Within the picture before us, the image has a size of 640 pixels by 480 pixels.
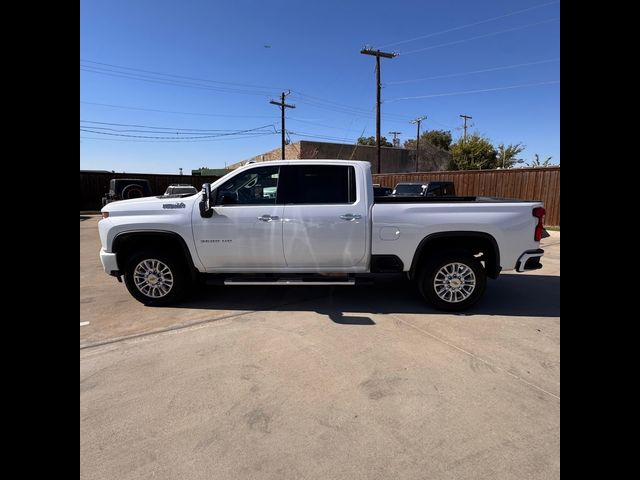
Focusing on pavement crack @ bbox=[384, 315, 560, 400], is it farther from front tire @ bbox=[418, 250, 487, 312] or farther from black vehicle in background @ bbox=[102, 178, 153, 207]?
black vehicle in background @ bbox=[102, 178, 153, 207]

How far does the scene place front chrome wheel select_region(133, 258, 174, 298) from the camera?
503 cm

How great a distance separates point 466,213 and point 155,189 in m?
26.7

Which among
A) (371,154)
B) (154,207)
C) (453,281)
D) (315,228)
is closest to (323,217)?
(315,228)

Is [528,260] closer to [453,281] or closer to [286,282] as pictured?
[453,281]

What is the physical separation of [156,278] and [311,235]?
221 centimetres

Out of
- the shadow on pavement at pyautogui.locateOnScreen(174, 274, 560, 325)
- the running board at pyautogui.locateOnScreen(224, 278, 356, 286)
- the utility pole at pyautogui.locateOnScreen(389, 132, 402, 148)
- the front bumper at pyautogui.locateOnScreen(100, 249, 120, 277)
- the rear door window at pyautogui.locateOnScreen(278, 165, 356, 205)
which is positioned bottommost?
the shadow on pavement at pyautogui.locateOnScreen(174, 274, 560, 325)

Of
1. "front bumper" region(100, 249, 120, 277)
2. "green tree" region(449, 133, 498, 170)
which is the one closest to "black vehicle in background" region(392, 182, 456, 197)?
"front bumper" region(100, 249, 120, 277)

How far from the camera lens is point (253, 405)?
2842mm

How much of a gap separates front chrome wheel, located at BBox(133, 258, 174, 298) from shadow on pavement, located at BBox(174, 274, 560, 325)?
1.16 ft

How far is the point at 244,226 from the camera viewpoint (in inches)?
190

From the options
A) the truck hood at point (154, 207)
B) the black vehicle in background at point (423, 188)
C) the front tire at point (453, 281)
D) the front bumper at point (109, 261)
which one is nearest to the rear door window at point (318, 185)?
the truck hood at point (154, 207)
